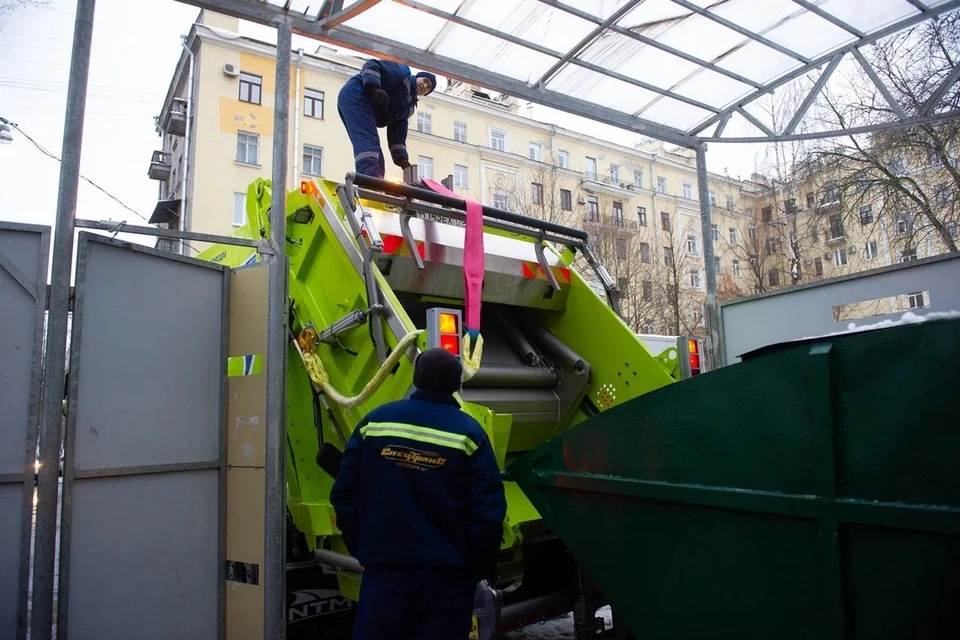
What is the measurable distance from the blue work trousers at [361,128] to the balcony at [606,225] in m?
16.0

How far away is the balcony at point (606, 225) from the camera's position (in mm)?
20505

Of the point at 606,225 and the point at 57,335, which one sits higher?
the point at 606,225

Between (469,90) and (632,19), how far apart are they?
82.1 ft

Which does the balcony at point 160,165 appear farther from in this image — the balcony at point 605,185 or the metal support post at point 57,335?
the metal support post at point 57,335

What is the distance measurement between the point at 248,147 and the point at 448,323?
22.0m

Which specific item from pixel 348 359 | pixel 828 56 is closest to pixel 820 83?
pixel 828 56

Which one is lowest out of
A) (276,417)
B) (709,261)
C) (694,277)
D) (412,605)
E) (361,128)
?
(412,605)

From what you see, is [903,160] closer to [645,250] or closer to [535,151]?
[645,250]

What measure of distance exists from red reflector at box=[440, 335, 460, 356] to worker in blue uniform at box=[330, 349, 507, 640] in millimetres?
483

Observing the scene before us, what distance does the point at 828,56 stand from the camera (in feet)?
16.1

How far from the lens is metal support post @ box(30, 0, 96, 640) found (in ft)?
9.18

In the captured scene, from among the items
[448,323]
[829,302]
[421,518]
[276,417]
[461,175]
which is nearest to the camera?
[421,518]

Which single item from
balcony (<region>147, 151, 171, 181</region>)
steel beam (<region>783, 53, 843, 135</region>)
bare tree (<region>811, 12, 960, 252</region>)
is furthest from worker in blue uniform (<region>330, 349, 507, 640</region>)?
balcony (<region>147, 151, 171, 181</region>)

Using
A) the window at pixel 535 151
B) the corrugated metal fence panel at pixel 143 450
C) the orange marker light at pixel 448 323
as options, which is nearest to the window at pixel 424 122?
the window at pixel 535 151
